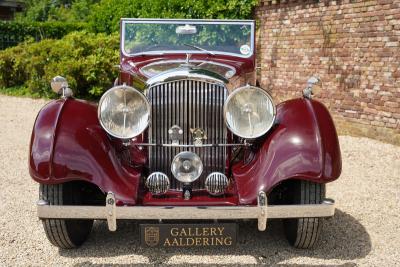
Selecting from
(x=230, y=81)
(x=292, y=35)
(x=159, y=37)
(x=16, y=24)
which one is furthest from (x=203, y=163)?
(x=16, y=24)

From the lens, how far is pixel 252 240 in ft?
12.7

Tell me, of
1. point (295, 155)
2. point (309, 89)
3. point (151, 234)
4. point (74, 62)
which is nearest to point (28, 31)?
point (74, 62)

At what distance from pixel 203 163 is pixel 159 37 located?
1.45 m

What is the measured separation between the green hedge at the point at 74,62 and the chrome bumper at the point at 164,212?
7905 mm

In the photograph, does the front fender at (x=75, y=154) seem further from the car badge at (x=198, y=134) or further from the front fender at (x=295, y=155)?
the front fender at (x=295, y=155)

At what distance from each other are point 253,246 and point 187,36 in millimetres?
1987

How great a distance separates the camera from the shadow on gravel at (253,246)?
3594mm

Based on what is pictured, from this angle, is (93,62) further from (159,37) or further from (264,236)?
(264,236)

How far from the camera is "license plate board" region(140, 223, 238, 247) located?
3152 mm

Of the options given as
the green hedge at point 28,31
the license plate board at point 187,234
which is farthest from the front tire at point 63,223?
the green hedge at point 28,31

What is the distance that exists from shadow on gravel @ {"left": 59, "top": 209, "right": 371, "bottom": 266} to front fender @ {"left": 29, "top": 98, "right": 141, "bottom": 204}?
562mm

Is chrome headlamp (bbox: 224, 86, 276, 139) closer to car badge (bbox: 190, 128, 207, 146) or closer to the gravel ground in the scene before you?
car badge (bbox: 190, 128, 207, 146)

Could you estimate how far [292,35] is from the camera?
908cm

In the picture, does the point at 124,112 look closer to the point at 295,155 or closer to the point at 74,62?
the point at 295,155
